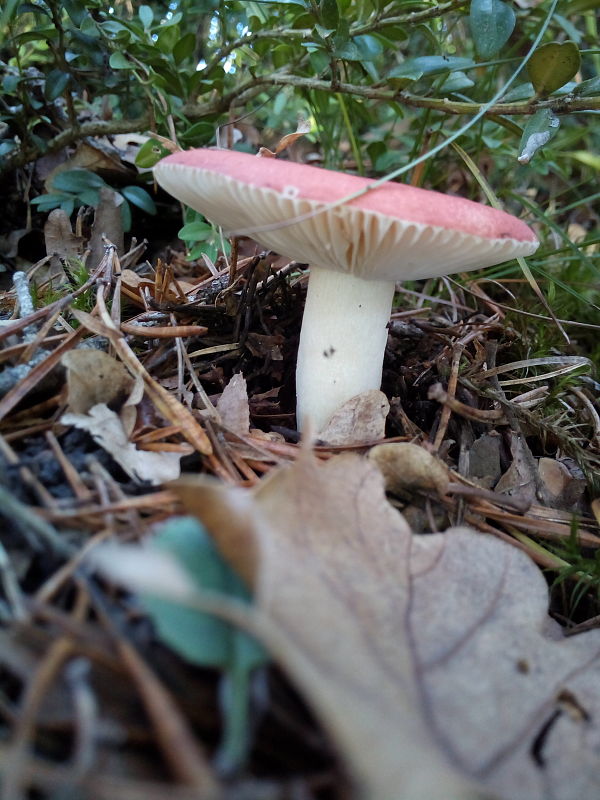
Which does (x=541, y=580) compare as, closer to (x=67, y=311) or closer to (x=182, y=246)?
(x=67, y=311)

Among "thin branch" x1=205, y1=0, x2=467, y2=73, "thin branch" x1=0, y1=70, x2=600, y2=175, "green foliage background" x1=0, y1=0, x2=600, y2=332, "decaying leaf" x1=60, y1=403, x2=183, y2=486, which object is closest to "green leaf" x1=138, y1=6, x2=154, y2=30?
"green foliage background" x1=0, y1=0, x2=600, y2=332

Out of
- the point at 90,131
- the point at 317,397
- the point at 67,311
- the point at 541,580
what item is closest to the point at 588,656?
the point at 541,580

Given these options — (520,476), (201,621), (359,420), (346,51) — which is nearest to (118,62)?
(346,51)

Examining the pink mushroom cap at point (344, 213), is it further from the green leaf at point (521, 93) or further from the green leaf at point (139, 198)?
the green leaf at point (139, 198)

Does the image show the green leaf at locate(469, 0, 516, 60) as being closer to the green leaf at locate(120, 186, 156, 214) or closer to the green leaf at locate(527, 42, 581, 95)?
the green leaf at locate(527, 42, 581, 95)

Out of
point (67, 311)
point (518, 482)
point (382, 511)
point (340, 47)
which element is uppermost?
point (340, 47)
